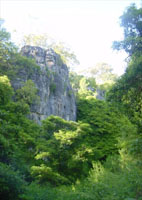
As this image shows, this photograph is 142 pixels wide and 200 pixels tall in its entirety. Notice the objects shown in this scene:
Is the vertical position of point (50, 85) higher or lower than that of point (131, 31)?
higher

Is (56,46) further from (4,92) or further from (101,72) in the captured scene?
(4,92)

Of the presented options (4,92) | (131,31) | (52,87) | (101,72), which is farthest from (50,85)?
(101,72)

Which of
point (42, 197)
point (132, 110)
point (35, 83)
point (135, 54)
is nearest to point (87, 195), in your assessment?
point (42, 197)

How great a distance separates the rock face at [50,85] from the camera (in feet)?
56.7

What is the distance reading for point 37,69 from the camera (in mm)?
18406

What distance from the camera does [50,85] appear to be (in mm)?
19031

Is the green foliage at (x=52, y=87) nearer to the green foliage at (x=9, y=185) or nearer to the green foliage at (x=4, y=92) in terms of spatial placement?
the green foliage at (x=4, y=92)

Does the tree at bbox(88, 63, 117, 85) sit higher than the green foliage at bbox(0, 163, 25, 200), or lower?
higher

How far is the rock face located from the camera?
17297mm

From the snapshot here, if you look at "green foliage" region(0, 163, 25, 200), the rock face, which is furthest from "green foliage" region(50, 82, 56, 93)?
"green foliage" region(0, 163, 25, 200)

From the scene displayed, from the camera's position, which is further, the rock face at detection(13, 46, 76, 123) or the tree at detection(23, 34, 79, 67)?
the tree at detection(23, 34, 79, 67)

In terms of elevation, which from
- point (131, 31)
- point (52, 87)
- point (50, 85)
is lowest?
point (131, 31)

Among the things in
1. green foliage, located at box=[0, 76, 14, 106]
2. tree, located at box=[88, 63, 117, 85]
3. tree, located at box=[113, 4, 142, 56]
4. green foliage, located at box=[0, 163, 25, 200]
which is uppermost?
tree, located at box=[88, 63, 117, 85]

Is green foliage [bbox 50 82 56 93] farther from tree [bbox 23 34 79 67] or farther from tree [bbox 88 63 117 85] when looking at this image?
tree [bbox 88 63 117 85]
